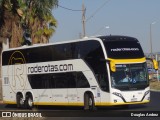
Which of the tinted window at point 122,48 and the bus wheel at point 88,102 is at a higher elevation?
the tinted window at point 122,48

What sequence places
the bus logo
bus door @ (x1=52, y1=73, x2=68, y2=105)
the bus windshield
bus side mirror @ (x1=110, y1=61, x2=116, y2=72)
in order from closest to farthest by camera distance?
bus side mirror @ (x1=110, y1=61, x2=116, y2=72) → the bus windshield → bus door @ (x1=52, y1=73, x2=68, y2=105) → the bus logo

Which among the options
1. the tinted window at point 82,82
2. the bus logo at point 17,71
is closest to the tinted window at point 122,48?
the tinted window at point 82,82

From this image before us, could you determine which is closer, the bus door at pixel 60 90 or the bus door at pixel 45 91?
the bus door at pixel 60 90

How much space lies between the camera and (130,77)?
26047mm

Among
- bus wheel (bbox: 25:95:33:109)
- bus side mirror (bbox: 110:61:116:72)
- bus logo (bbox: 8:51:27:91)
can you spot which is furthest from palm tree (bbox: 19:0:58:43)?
bus side mirror (bbox: 110:61:116:72)

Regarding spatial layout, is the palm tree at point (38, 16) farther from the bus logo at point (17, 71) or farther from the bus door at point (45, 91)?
the bus door at point (45, 91)

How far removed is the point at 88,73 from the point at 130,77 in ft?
6.80

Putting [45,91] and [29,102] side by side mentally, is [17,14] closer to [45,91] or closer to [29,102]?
[29,102]

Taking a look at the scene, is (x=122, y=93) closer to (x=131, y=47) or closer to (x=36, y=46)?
(x=131, y=47)

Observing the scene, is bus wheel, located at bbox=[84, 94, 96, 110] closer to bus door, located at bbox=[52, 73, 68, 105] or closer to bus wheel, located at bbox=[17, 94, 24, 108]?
bus door, located at bbox=[52, 73, 68, 105]

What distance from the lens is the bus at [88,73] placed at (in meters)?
25.6

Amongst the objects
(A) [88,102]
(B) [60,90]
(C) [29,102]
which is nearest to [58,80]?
(B) [60,90]

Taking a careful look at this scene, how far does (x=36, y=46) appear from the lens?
30422 mm

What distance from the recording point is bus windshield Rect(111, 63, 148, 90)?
25594 mm
